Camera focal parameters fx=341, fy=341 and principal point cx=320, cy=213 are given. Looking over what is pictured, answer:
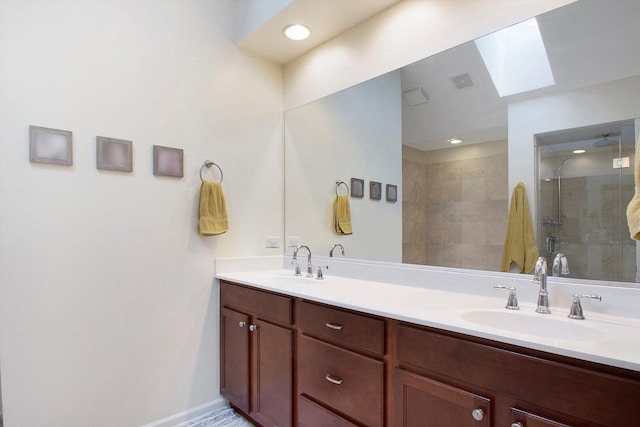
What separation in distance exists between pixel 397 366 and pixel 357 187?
1246 millimetres

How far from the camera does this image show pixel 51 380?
168 cm

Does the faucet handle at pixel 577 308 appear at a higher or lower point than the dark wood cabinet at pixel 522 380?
higher

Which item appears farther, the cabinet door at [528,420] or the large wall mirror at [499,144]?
the large wall mirror at [499,144]

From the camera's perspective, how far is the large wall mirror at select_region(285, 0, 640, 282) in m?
1.28

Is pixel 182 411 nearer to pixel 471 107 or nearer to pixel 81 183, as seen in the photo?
pixel 81 183

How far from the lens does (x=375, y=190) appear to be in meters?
2.14

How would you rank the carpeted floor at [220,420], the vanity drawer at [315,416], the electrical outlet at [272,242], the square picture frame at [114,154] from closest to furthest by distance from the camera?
the vanity drawer at [315,416] → the square picture frame at [114,154] → the carpeted floor at [220,420] → the electrical outlet at [272,242]

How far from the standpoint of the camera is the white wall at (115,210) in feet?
5.30

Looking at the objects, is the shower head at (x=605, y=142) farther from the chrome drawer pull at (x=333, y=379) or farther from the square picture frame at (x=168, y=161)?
the square picture frame at (x=168, y=161)

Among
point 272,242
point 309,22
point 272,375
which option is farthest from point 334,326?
point 309,22

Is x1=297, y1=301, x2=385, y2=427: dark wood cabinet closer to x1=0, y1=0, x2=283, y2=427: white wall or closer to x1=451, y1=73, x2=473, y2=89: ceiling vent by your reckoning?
x1=0, y1=0, x2=283, y2=427: white wall

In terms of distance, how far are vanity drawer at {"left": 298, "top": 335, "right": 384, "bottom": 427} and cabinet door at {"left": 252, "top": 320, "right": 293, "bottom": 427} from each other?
0.34 ft

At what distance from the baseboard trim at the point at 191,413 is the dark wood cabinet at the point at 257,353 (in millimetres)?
89

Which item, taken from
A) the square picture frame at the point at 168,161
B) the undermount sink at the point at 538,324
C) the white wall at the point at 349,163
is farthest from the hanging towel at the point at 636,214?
the square picture frame at the point at 168,161
